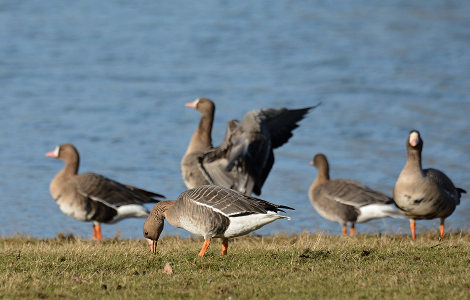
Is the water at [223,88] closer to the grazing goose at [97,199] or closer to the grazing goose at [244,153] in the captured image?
the grazing goose at [97,199]

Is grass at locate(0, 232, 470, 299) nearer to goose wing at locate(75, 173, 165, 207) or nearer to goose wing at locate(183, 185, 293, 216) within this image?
goose wing at locate(183, 185, 293, 216)

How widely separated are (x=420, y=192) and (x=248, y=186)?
274 centimetres

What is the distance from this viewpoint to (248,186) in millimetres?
12094

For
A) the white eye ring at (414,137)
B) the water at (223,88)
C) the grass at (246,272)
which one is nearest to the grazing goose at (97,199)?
the water at (223,88)

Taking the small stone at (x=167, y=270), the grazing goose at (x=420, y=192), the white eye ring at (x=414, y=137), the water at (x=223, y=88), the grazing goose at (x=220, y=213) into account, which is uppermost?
the white eye ring at (x=414, y=137)

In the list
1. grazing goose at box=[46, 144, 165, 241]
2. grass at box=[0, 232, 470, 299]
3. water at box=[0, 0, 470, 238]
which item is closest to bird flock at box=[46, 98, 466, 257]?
grazing goose at box=[46, 144, 165, 241]

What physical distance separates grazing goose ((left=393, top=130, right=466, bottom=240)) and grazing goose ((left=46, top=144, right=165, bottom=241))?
417 cm

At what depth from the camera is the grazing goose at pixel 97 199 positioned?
1281cm

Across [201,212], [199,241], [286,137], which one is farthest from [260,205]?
[286,137]

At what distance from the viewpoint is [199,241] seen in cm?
1097

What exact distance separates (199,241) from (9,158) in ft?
30.6

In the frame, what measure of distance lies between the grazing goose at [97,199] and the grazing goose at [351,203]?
9.32ft

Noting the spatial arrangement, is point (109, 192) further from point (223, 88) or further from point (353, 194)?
point (223, 88)

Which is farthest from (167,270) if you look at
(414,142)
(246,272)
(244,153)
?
(414,142)
